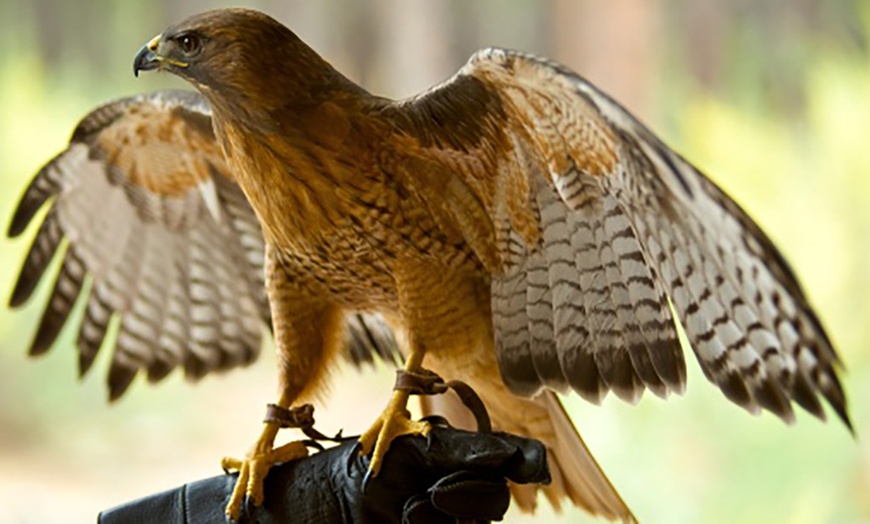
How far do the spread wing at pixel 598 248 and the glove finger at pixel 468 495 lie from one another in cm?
17

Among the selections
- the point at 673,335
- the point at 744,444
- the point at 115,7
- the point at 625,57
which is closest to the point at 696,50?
the point at 625,57

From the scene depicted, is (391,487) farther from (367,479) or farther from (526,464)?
(526,464)

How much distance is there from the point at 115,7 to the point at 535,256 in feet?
5.43

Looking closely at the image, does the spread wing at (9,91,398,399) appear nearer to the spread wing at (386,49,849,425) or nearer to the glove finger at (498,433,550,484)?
the spread wing at (386,49,849,425)

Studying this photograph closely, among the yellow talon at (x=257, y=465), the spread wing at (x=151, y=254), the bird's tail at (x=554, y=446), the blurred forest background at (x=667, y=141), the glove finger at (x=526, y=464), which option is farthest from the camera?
the blurred forest background at (x=667, y=141)

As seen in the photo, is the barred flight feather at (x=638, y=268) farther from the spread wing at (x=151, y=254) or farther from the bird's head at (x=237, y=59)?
the spread wing at (x=151, y=254)

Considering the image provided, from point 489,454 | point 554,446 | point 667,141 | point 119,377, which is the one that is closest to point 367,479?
point 489,454

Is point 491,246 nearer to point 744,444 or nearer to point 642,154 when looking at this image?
point 642,154

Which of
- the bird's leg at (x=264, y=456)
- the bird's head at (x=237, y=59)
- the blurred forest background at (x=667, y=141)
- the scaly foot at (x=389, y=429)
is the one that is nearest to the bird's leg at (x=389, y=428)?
the scaly foot at (x=389, y=429)

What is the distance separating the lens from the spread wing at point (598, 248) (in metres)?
1.22

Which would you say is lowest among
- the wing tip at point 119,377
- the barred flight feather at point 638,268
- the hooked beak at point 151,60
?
the wing tip at point 119,377

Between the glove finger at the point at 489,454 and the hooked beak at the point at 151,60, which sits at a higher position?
the hooked beak at the point at 151,60

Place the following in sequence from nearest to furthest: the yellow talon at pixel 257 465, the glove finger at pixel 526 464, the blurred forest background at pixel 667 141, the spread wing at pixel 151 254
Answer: the glove finger at pixel 526 464, the yellow talon at pixel 257 465, the spread wing at pixel 151 254, the blurred forest background at pixel 667 141

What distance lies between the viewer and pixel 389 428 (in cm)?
121
